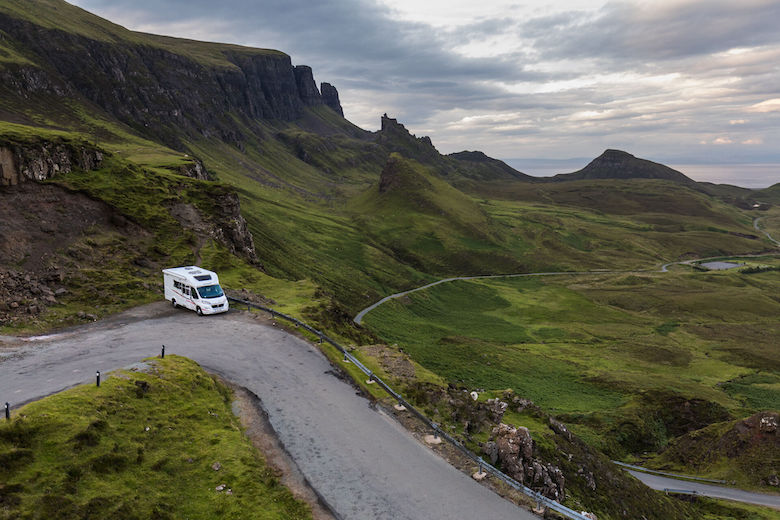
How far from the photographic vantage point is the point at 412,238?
199250 mm

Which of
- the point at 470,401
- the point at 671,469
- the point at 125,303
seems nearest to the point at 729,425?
the point at 671,469

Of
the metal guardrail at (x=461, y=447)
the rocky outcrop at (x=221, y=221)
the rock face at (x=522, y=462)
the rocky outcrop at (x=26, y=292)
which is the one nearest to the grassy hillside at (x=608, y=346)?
the metal guardrail at (x=461, y=447)

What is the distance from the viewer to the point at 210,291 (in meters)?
43.1

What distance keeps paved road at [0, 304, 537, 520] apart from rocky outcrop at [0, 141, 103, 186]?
90.7 ft

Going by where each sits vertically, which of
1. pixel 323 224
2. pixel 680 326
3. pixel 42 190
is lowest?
pixel 680 326

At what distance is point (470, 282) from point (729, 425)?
379 feet

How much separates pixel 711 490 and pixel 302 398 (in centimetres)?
5172

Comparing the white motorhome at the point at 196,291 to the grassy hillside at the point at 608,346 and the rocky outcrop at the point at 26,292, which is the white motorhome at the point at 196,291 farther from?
the grassy hillside at the point at 608,346

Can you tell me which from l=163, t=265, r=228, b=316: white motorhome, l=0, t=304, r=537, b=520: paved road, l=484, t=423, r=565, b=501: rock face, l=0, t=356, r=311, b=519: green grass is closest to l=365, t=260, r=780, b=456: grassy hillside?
l=484, t=423, r=565, b=501: rock face

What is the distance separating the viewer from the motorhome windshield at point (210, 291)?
140 ft

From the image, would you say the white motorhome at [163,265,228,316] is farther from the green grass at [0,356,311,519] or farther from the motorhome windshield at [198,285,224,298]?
the green grass at [0,356,311,519]

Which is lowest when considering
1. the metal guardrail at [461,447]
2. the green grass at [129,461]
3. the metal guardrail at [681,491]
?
the metal guardrail at [681,491]

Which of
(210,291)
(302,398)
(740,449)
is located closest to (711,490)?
(740,449)

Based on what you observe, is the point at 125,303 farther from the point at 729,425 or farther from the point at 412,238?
the point at 412,238
